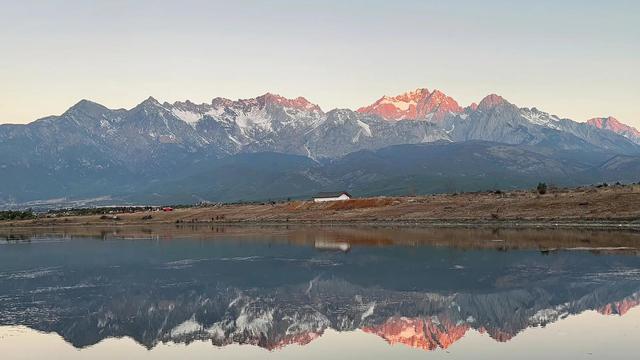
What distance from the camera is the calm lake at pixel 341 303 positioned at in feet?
125

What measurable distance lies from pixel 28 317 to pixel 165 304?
31.5ft

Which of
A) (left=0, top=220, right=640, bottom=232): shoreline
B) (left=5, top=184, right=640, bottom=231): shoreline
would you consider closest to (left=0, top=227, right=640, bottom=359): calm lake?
(left=0, top=220, right=640, bottom=232): shoreline

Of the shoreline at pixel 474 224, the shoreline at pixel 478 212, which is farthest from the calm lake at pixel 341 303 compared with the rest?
the shoreline at pixel 478 212

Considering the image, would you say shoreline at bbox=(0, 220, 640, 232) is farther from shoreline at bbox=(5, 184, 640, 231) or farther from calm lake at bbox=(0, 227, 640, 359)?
calm lake at bbox=(0, 227, 640, 359)

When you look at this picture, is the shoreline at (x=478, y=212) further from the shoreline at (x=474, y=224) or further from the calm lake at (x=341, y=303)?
the calm lake at (x=341, y=303)

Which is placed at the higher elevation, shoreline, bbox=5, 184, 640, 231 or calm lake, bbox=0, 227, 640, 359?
shoreline, bbox=5, 184, 640, 231

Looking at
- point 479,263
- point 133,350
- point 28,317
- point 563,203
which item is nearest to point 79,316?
point 28,317

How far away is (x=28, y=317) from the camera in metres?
48.4

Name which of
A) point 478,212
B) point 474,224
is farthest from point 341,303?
point 478,212

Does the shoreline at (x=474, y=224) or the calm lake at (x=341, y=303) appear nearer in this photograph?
the calm lake at (x=341, y=303)

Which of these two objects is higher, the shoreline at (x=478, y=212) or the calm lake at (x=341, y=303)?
the shoreline at (x=478, y=212)

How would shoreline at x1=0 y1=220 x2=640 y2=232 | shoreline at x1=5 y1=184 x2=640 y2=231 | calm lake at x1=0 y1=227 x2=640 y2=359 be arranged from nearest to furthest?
calm lake at x1=0 y1=227 x2=640 y2=359, shoreline at x1=0 y1=220 x2=640 y2=232, shoreline at x1=5 y1=184 x2=640 y2=231

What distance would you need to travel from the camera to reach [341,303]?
51.2 meters

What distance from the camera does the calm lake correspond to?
38.0 m
